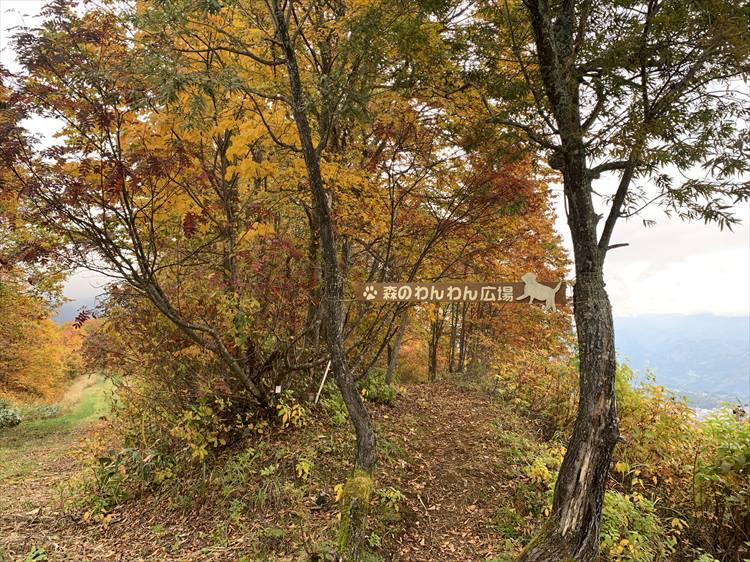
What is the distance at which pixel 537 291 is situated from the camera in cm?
321

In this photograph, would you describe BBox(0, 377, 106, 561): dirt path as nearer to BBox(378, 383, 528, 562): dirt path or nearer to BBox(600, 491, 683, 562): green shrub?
BBox(378, 383, 528, 562): dirt path

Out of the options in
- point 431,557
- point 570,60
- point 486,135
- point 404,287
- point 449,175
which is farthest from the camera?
point 449,175

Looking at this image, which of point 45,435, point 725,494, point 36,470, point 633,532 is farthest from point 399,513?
point 45,435

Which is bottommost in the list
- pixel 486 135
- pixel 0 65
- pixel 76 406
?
pixel 76 406

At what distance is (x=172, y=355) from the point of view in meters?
5.91

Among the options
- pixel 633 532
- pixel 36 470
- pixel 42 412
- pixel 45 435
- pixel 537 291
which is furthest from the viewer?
pixel 42 412

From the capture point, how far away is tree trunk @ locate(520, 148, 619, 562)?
135 inches

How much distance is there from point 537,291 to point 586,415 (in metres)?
1.22

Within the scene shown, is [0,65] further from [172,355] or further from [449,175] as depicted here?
[449,175]

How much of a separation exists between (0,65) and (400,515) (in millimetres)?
6358

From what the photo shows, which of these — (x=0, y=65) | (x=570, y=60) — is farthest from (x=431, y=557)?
(x=0, y=65)

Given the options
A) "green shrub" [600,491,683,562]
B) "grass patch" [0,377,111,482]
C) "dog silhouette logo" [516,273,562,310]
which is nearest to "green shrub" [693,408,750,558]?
"green shrub" [600,491,683,562]

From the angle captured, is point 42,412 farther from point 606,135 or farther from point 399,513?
point 606,135

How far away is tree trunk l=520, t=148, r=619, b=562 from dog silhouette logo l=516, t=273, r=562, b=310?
526 millimetres
